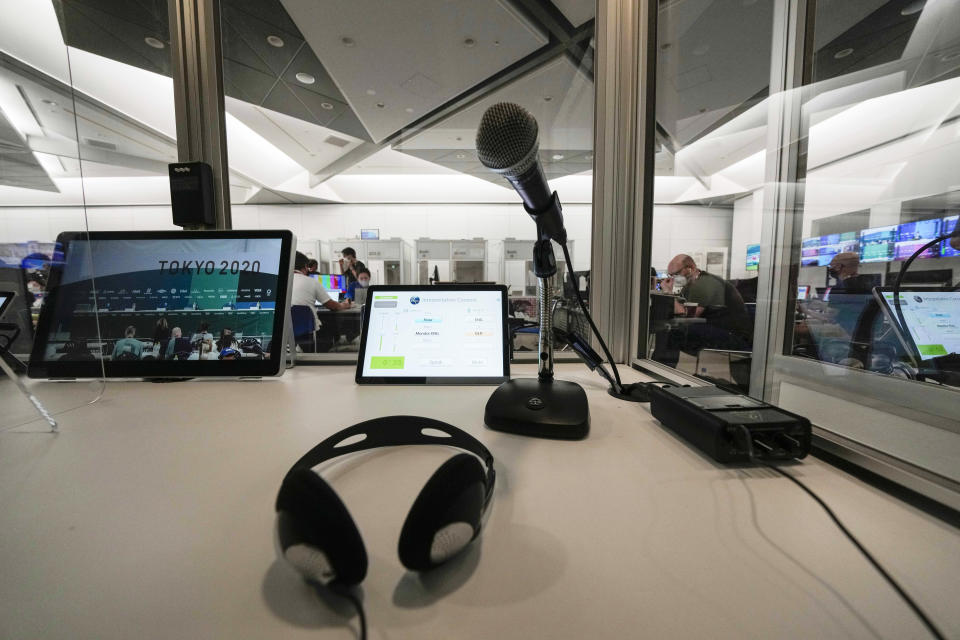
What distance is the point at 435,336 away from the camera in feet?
2.19

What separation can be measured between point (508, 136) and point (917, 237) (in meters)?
0.78

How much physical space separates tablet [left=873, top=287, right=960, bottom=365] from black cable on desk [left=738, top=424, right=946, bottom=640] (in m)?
0.51

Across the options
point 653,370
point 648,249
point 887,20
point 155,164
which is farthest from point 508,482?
point 155,164

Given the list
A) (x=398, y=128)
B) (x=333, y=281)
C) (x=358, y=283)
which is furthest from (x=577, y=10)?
(x=333, y=281)

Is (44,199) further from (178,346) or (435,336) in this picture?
(435,336)

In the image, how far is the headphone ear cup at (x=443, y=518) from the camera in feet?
0.65

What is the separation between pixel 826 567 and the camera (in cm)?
22

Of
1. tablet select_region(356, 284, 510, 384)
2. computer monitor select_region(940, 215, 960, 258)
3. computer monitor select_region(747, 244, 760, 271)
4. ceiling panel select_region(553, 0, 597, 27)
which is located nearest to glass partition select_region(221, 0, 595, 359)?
ceiling panel select_region(553, 0, 597, 27)

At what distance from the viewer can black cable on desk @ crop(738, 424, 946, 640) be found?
0.18 m

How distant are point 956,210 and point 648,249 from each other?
0.45m

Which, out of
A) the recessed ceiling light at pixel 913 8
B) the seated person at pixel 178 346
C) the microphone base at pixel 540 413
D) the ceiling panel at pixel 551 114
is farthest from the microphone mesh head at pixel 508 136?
the recessed ceiling light at pixel 913 8

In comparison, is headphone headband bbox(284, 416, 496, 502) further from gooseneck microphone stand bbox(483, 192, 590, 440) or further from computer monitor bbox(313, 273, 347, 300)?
computer monitor bbox(313, 273, 347, 300)

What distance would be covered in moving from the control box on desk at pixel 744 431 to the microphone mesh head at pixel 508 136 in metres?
0.36

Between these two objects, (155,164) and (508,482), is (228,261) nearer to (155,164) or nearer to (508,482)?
(508,482)
